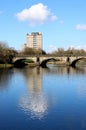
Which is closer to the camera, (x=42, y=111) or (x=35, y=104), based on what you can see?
(x=42, y=111)

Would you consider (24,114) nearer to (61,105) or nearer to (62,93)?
(61,105)

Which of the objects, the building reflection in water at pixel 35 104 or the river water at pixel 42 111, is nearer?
the river water at pixel 42 111

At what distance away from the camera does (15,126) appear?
57.6 ft

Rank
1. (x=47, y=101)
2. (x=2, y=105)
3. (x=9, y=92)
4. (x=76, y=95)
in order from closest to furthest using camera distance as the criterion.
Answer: (x=2, y=105) < (x=47, y=101) < (x=76, y=95) < (x=9, y=92)

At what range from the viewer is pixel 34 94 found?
28766mm

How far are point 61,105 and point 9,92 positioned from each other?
27.4 feet

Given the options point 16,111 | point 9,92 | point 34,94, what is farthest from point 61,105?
point 9,92

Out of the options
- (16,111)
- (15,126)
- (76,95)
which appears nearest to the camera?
(15,126)

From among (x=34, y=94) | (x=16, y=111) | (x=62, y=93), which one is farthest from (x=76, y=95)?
(x=16, y=111)

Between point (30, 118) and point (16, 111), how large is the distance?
227 cm

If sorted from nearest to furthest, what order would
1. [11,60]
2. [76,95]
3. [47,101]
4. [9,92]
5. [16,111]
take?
[16,111] < [47,101] < [76,95] < [9,92] < [11,60]

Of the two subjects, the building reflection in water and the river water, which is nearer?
the river water

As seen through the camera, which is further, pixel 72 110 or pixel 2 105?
pixel 2 105

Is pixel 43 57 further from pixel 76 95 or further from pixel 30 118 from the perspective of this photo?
pixel 30 118
